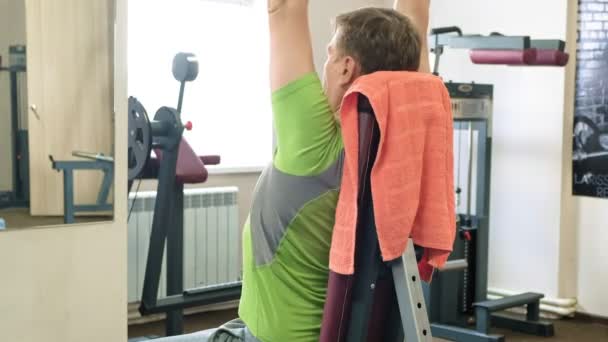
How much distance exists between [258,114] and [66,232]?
2.51 meters

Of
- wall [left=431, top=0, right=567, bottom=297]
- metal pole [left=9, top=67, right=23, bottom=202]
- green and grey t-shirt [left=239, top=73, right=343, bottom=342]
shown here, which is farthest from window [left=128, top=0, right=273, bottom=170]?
green and grey t-shirt [left=239, top=73, right=343, bottom=342]

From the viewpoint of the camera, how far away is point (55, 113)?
2.21m

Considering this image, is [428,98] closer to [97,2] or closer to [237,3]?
[97,2]

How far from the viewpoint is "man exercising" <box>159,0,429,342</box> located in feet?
4.01

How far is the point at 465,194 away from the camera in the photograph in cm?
484

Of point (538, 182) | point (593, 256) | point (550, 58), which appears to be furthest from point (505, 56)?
point (593, 256)

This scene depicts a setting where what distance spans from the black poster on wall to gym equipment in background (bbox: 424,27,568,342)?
1.96ft

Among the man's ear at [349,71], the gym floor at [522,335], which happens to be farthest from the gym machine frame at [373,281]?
the gym floor at [522,335]

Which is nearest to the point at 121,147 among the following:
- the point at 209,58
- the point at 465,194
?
the point at 209,58

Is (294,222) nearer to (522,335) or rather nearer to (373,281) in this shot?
(373,281)

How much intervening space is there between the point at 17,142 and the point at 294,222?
3.99 ft

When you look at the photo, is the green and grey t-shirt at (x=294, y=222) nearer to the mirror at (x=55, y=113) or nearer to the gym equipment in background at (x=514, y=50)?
the mirror at (x=55, y=113)

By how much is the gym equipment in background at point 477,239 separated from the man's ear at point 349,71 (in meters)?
2.69

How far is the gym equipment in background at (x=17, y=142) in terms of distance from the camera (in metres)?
2.14
